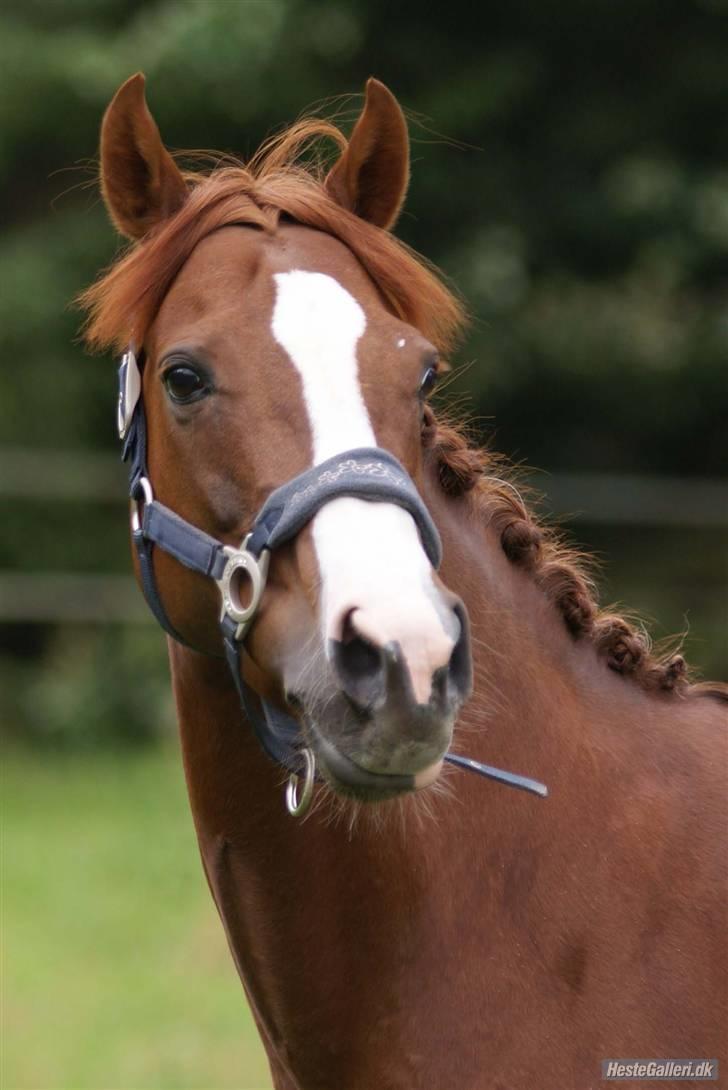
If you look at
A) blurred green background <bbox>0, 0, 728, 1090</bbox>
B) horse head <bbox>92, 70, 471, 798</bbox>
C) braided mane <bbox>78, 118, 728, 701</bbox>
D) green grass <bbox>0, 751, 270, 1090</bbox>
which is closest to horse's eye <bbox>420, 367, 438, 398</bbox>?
horse head <bbox>92, 70, 471, 798</bbox>

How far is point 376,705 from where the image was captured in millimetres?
2076

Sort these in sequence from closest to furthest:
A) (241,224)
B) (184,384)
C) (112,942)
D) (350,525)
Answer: (350,525) → (184,384) → (241,224) → (112,942)

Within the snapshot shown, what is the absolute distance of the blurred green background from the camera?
29.6 ft

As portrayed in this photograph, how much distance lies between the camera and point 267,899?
253cm

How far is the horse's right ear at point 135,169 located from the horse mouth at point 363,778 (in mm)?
1202

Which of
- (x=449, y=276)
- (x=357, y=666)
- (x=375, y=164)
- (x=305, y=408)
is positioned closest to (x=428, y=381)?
(x=305, y=408)

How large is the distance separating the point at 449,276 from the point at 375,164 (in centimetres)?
535

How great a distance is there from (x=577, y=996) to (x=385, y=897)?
0.37 meters

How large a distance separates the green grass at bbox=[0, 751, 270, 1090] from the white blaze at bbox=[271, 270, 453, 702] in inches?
157

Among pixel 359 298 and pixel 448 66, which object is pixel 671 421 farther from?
pixel 359 298

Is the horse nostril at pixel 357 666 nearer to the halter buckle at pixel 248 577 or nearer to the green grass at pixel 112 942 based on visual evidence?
the halter buckle at pixel 248 577

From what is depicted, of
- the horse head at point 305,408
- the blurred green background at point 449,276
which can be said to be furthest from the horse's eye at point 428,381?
the blurred green background at point 449,276

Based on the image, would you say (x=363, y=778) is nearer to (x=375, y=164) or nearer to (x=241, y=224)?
(x=241, y=224)

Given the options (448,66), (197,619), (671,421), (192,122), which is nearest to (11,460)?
(192,122)
